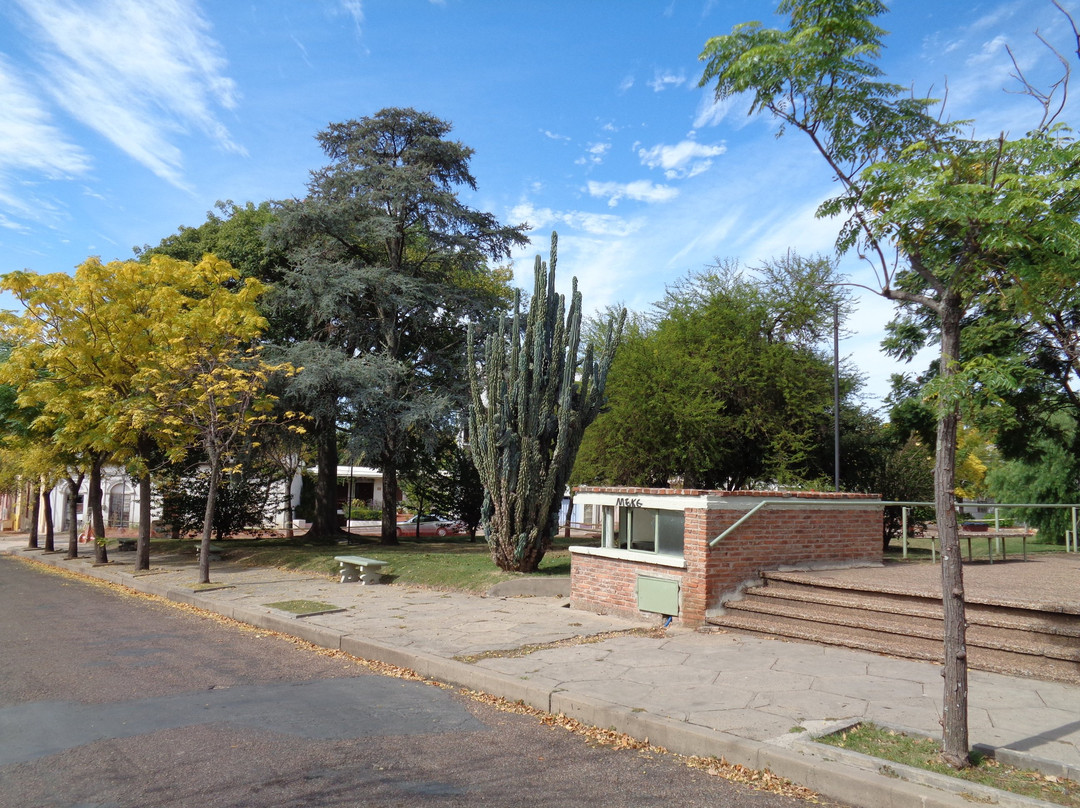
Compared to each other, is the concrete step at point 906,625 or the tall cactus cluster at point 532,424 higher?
the tall cactus cluster at point 532,424

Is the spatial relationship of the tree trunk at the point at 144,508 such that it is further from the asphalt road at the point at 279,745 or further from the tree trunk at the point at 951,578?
the tree trunk at the point at 951,578

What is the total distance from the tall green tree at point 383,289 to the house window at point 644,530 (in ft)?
34.8

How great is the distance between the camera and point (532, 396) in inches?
564

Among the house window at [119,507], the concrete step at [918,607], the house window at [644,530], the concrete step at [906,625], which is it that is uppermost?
the house window at [644,530]

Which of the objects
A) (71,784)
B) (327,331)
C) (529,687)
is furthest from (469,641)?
(327,331)

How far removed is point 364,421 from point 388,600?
973cm

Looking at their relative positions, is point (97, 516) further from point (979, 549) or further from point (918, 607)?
point (979, 549)

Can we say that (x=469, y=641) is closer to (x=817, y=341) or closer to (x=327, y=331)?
(x=327, y=331)

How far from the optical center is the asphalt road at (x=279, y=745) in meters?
4.53

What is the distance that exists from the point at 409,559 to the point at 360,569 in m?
1.60

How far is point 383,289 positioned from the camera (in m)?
22.4

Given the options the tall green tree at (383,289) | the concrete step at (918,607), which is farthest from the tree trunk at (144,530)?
the concrete step at (918,607)

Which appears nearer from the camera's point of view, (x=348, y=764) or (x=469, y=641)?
(x=348, y=764)

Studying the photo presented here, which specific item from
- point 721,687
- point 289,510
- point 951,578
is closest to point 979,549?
point 721,687
